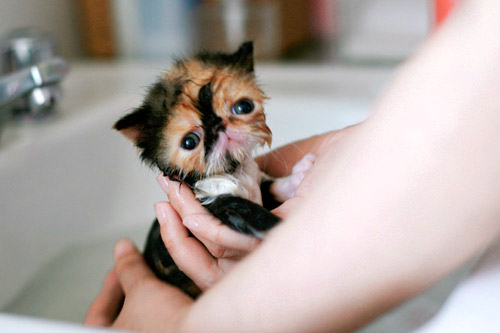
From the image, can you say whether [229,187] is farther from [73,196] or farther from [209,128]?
[73,196]

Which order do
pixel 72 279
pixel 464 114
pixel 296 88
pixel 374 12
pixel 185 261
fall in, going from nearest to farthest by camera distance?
pixel 464 114 < pixel 185 261 < pixel 72 279 < pixel 296 88 < pixel 374 12

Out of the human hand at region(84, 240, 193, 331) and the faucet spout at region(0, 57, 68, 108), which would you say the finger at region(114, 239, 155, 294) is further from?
the faucet spout at region(0, 57, 68, 108)

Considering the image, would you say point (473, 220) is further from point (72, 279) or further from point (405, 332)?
point (72, 279)

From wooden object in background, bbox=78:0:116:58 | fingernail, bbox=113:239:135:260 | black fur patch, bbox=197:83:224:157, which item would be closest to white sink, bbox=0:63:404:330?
fingernail, bbox=113:239:135:260

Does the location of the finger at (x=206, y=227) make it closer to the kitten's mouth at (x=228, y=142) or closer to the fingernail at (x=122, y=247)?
the kitten's mouth at (x=228, y=142)

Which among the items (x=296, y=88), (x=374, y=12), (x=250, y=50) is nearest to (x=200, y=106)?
(x=250, y=50)

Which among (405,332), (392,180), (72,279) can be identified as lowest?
(72,279)

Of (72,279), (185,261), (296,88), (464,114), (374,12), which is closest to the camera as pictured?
(464,114)
